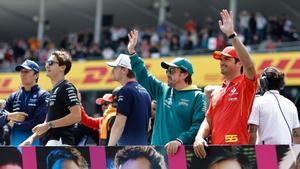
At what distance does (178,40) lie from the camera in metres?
24.2

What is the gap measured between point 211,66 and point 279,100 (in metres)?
11.4

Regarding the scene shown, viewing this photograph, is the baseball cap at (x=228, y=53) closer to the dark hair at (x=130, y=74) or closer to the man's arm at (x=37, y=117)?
the dark hair at (x=130, y=74)

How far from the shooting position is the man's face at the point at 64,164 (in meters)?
6.75

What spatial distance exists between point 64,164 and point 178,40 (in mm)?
17587

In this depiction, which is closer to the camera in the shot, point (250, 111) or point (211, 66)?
point (250, 111)

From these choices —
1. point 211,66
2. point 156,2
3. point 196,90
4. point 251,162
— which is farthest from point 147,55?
point 251,162

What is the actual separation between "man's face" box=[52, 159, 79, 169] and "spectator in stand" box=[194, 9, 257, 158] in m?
1.19

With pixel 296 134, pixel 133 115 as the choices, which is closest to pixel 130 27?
pixel 133 115

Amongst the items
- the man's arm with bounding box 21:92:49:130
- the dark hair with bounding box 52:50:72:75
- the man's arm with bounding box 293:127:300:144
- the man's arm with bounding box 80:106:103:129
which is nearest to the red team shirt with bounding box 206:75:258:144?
the man's arm with bounding box 293:127:300:144

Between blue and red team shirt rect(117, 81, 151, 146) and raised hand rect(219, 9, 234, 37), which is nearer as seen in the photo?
raised hand rect(219, 9, 234, 37)

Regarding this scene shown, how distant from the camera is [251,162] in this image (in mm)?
5660

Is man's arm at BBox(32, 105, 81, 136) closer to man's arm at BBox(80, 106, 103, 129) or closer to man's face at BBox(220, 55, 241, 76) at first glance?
man's arm at BBox(80, 106, 103, 129)

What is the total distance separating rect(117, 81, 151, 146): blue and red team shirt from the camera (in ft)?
24.4

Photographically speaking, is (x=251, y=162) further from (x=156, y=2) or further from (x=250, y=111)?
(x=156, y=2)
